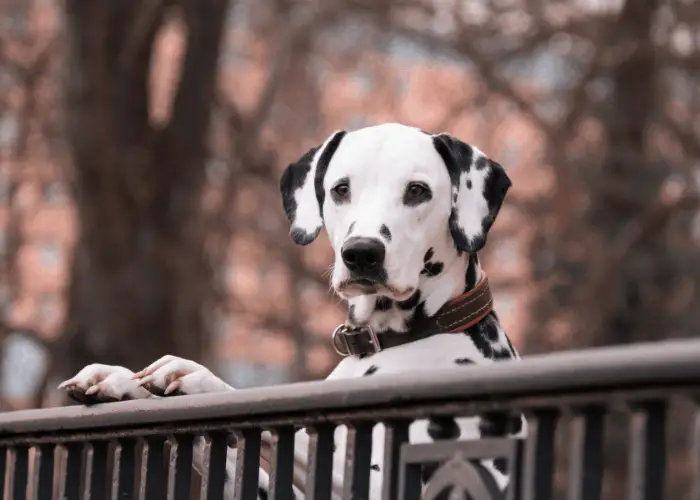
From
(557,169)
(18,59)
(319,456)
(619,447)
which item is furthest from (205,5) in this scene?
(319,456)

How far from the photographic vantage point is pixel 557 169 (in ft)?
66.4

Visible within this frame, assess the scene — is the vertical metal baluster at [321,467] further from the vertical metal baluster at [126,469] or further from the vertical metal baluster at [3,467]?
the vertical metal baluster at [3,467]

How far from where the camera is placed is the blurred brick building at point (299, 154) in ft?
72.2

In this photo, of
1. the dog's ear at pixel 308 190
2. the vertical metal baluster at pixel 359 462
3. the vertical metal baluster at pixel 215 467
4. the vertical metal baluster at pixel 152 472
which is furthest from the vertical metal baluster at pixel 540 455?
the dog's ear at pixel 308 190

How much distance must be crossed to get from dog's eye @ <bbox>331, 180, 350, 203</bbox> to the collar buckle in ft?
1.31

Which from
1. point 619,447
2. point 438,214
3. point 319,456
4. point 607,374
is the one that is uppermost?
point 438,214

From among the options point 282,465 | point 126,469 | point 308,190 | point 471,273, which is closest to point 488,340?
point 471,273

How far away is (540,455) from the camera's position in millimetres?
2975

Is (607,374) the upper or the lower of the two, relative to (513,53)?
lower

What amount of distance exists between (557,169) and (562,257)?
106cm

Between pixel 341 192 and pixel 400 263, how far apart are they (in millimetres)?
377

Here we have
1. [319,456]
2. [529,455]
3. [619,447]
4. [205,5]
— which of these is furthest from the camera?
[619,447]

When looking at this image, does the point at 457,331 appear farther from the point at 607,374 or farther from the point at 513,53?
the point at 513,53

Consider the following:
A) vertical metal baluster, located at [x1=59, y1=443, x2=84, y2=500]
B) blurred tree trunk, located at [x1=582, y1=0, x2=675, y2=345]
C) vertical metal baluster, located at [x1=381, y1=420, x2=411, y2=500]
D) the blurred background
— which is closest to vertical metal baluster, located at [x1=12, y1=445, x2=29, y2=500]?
vertical metal baluster, located at [x1=59, y1=443, x2=84, y2=500]
